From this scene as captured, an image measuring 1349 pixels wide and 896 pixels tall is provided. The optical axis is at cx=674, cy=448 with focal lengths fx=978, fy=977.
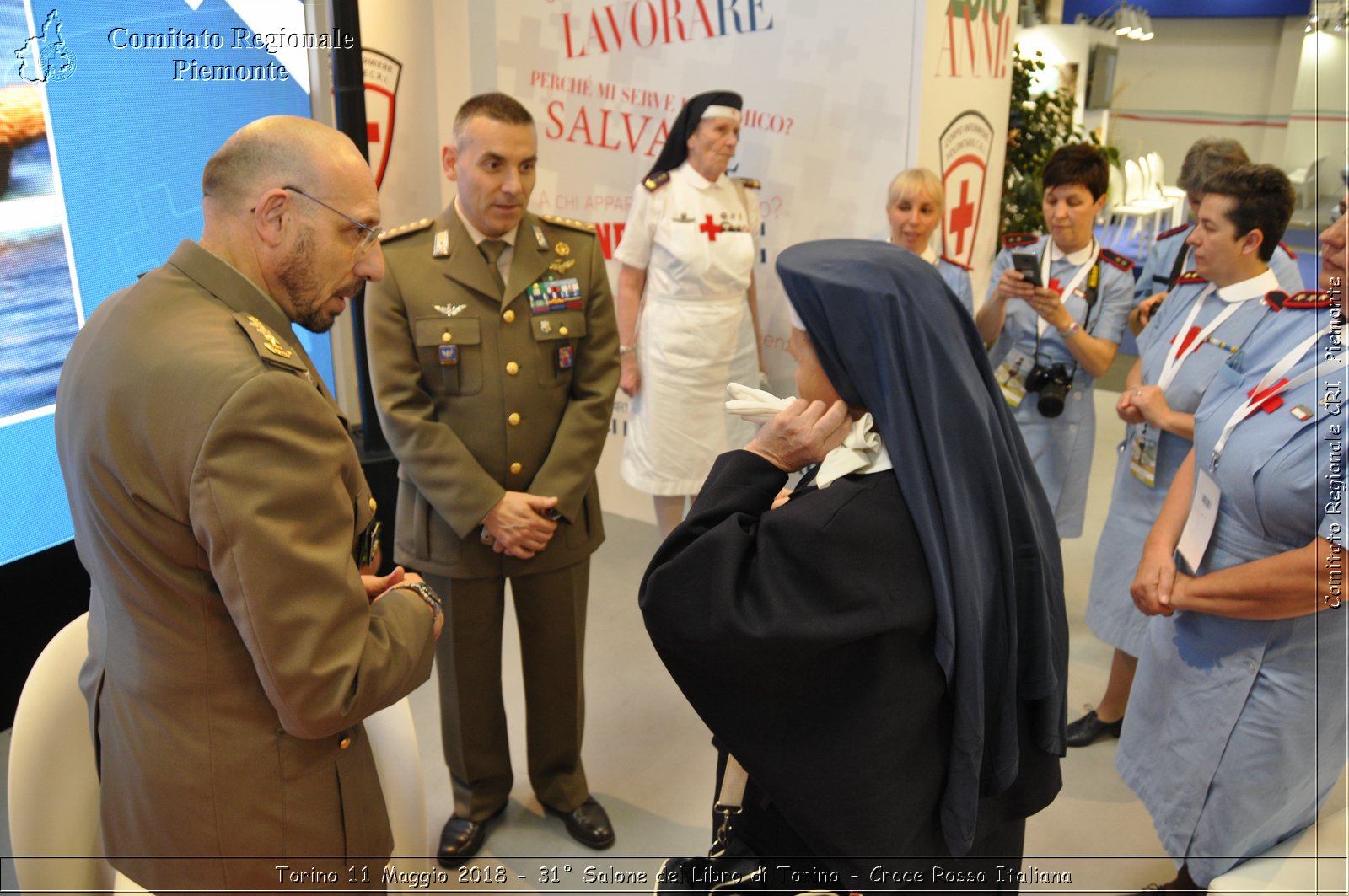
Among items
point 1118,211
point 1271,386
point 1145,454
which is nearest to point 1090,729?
point 1145,454

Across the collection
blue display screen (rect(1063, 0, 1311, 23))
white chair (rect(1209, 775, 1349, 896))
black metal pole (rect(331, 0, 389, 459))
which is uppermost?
blue display screen (rect(1063, 0, 1311, 23))

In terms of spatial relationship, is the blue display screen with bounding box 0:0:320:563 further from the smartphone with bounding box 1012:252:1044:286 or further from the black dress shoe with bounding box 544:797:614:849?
the smartphone with bounding box 1012:252:1044:286

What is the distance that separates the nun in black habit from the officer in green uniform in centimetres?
113

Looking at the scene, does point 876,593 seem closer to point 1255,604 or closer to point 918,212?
point 1255,604

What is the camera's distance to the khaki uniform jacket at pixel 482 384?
2.51 metres

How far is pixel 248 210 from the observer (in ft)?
5.07

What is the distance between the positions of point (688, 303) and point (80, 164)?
6.86 ft

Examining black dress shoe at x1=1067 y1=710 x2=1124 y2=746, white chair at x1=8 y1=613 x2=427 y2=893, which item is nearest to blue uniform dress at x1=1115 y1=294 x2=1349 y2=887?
black dress shoe at x1=1067 y1=710 x2=1124 y2=746

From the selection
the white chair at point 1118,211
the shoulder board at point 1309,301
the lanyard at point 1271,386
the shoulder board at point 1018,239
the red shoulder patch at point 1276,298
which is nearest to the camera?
the lanyard at point 1271,386

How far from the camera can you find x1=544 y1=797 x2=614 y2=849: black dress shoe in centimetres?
274

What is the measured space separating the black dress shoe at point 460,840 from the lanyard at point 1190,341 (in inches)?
92.8

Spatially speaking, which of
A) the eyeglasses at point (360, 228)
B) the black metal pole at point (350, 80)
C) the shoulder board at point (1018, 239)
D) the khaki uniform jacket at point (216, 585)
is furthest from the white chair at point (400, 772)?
the shoulder board at point (1018, 239)

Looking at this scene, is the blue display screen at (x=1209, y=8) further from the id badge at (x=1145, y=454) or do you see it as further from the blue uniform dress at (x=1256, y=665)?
the blue uniform dress at (x=1256, y=665)

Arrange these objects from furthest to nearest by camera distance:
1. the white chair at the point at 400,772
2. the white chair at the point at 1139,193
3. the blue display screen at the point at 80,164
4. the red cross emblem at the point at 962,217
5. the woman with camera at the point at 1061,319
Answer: the white chair at the point at 1139,193 → the red cross emblem at the point at 962,217 → the woman with camera at the point at 1061,319 → the blue display screen at the point at 80,164 → the white chair at the point at 400,772
